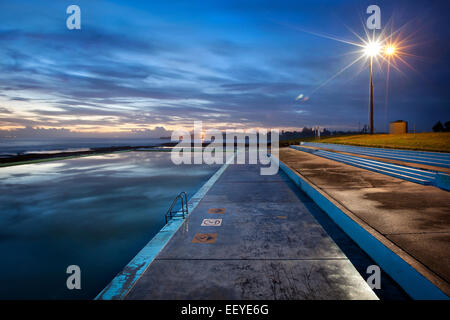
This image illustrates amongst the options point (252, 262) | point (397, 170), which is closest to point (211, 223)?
point (252, 262)

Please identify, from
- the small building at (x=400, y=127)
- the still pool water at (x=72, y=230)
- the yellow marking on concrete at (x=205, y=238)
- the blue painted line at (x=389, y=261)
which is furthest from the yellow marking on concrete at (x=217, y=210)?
the small building at (x=400, y=127)

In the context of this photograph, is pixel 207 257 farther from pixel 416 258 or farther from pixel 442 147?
pixel 442 147

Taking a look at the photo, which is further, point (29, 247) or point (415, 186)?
point (415, 186)

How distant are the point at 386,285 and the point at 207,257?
3135mm

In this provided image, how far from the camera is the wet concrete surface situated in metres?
3.49

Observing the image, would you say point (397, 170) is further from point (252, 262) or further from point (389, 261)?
point (252, 262)

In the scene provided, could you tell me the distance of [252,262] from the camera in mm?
4359

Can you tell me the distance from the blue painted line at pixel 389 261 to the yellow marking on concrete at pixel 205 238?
10.7 feet

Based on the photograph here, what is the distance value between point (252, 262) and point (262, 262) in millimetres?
195

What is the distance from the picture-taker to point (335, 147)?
75.0 feet

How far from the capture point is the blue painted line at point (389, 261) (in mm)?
3098
